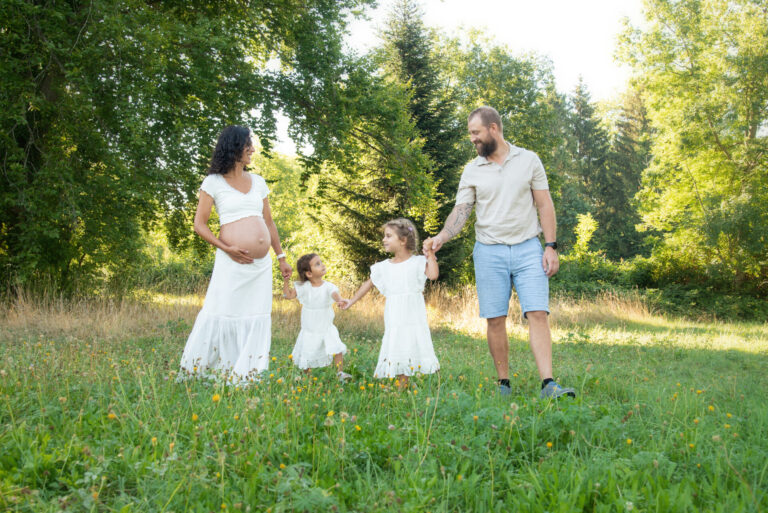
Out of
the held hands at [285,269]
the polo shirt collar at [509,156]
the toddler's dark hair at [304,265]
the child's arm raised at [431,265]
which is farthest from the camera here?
the toddler's dark hair at [304,265]

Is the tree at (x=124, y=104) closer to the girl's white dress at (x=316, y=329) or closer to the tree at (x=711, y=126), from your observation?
the girl's white dress at (x=316, y=329)

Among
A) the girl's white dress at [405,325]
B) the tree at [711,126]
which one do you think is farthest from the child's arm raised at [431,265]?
the tree at [711,126]

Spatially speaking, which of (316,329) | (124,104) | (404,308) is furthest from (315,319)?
(124,104)

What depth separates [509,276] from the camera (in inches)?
181

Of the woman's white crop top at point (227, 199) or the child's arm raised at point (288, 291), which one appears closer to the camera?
the woman's white crop top at point (227, 199)

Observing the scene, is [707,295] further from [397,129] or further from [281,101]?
[281,101]

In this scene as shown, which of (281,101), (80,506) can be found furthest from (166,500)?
(281,101)

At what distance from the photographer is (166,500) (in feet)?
7.11

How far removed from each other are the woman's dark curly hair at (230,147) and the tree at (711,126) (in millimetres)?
19828

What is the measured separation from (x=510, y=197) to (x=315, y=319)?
2.24 metres

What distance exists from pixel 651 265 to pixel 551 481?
24.9 metres

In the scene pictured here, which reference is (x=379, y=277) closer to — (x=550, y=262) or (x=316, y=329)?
(x=316, y=329)

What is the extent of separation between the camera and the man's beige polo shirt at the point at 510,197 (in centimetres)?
448

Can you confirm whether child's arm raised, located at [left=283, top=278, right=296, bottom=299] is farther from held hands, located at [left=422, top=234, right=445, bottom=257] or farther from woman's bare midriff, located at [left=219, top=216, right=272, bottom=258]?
held hands, located at [left=422, top=234, right=445, bottom=257]
